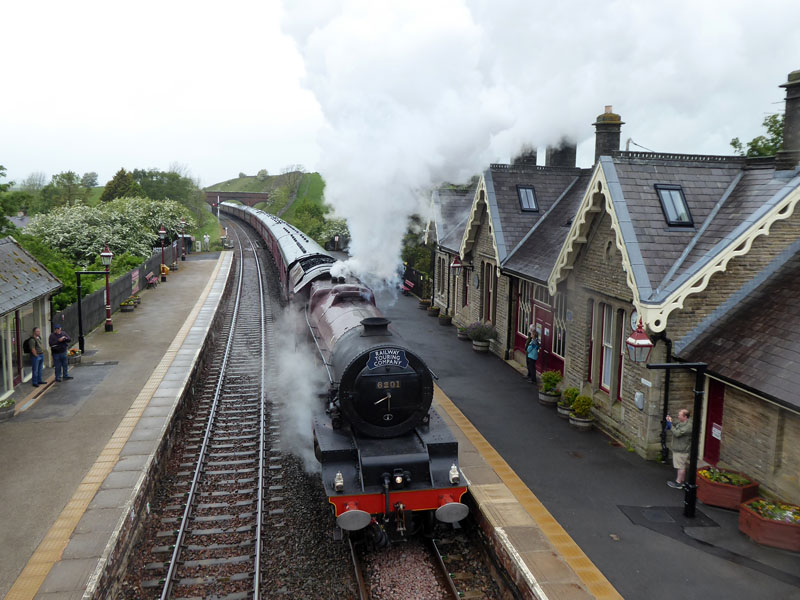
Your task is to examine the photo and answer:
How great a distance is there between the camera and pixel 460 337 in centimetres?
2184

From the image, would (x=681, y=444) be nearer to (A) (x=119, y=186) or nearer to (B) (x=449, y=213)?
(B) (x=449, y=213)

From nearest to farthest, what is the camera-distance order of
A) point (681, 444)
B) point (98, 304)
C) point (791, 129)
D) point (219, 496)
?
1. point (681, 444)
2. point (219, 496)
3. point (791, 129)
4. point (98, 304)

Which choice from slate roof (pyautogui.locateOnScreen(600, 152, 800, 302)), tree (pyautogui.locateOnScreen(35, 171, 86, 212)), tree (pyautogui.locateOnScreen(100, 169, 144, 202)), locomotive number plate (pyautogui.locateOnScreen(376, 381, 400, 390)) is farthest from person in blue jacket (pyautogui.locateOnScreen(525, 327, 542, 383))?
tree (pyautogui.locateOnScreen(35, 171, 86, 212))

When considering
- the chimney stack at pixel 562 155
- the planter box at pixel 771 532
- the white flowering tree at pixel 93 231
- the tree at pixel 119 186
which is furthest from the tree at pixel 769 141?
the tree at pixel 119 186

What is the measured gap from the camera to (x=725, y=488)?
31.8 feet

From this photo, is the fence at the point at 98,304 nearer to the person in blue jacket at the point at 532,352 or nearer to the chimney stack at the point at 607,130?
the person in blue jacket at the point at 532,352

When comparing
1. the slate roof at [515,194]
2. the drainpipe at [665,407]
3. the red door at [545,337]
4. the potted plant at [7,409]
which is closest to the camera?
the drainpipe at [665,407]

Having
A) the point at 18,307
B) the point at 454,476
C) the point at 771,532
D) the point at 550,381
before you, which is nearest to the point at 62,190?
the point at 18,307

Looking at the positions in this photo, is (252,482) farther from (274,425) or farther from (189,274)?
(189,274)

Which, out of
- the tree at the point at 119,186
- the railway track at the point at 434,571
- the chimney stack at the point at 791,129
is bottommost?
the railway track at the point at 434,571

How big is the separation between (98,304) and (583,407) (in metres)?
17.2

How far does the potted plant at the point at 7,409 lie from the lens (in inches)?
516

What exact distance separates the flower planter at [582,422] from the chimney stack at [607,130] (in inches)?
Answer: 327

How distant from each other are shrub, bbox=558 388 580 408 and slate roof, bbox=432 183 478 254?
1280cm
